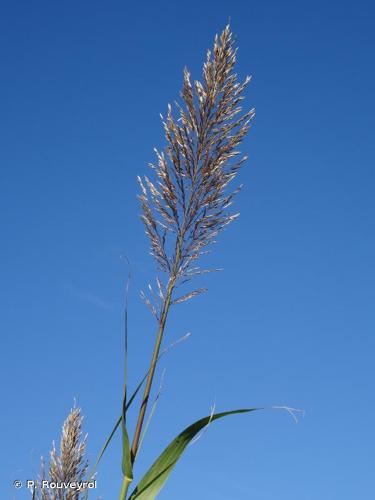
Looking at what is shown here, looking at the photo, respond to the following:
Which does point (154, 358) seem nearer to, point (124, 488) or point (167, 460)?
point (167, 460)

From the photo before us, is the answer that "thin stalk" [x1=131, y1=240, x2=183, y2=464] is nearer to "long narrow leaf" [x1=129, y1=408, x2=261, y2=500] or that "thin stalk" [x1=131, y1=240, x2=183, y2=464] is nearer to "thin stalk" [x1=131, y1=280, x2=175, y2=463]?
"thin stalk" [x1=131, y1=280, x2=175, y2=463]

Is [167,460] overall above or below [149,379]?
below

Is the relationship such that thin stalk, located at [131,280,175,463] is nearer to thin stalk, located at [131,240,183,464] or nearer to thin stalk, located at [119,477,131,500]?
thin stalk, located at [131,240,183,464]

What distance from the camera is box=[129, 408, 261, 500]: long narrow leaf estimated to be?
2.87 meters

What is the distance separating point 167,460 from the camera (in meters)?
2.89

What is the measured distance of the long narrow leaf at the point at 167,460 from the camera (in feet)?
9.42

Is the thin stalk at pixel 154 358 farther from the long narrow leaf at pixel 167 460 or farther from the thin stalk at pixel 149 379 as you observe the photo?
the long narrow leaf at pixel 167 460

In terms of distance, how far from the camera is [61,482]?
4109 mm

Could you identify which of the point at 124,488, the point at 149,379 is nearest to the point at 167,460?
the point at 124,488

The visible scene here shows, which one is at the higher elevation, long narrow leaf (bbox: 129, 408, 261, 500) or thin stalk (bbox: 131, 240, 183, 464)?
thin stalk (bbox: 131, 240, 183, 464)

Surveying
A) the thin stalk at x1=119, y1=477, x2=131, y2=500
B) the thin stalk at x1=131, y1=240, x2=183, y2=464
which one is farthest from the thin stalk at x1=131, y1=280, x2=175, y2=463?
the thin stalk at x1=119, y1=477, x2=131, y2=500

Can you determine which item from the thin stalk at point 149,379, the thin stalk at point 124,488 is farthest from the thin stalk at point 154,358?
the thin stalk at point 124,488

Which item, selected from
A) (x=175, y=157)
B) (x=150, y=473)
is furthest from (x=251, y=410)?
(x=175, y=157)

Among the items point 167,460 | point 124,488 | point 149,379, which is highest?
point 149,379
